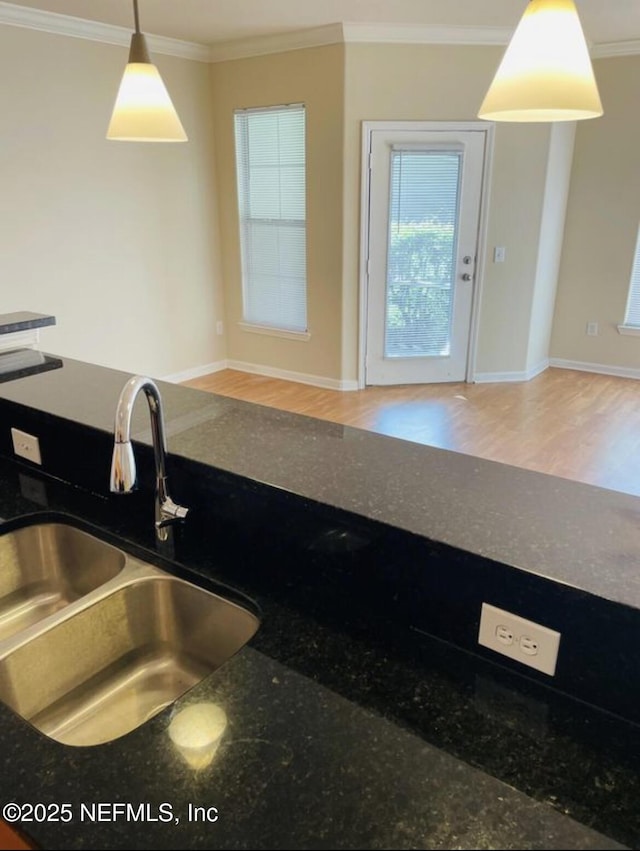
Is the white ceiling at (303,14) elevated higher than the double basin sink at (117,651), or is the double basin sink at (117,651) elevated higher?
the white ceiling at (303,14)

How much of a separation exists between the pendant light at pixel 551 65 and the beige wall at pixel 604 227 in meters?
4.75

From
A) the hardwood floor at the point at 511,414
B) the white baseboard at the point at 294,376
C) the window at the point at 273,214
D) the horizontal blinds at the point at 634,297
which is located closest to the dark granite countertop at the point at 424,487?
the hardwood floor at the point at 511,414

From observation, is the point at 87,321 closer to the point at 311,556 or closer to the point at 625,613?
the point at 311,556

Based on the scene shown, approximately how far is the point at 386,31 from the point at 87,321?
9.91 feet

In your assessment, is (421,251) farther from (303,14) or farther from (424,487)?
(424,487)

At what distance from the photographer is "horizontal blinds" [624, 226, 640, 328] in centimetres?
529

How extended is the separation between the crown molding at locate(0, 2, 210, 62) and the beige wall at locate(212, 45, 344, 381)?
0.43 m

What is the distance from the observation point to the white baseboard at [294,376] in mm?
5258

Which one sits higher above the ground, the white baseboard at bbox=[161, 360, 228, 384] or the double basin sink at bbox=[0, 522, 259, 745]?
the double basin sink at bbox=[0, 522, 259, 745]

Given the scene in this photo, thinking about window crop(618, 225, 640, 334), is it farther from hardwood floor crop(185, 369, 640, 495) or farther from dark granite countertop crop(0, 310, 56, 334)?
dark granite countertop crop(0, 310, 56, 334)

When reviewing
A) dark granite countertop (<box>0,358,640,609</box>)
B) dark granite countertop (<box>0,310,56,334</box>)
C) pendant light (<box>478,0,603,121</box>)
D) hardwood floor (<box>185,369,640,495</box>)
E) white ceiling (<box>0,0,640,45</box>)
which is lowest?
hardwood floor (<box>185,369,640,495</box>)

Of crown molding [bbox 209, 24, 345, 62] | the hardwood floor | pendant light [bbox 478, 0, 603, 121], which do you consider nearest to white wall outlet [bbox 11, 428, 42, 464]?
pendant light [bbox 478, 0, 603, 121]

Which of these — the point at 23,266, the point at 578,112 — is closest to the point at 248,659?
the point at 578,112

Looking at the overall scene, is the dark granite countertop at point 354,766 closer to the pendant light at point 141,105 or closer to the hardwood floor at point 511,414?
the pendant light at point 141,105
